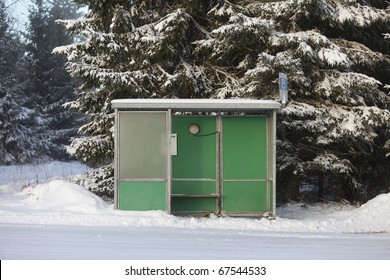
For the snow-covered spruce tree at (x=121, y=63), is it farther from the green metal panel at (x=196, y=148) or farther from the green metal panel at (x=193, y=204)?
the green metal panel at (x=193, y=204)

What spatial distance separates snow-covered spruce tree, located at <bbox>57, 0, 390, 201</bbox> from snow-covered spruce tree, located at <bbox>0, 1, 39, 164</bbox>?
59.0ft

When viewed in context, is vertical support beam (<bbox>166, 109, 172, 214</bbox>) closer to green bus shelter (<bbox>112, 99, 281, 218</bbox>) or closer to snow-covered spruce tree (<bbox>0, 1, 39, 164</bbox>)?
green bus shelter (<bbox>112, 99, 281, 218</bbox>)

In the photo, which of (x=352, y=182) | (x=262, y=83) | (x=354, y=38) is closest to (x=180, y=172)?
(x=262, y=83)

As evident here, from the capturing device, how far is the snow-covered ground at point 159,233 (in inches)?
351

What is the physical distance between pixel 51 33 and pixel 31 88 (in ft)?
17.4

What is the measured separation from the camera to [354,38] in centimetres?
1903

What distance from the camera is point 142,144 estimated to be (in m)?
13.1

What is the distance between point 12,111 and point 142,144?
23.7m

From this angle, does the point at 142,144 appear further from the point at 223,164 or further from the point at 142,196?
the point at 223,164

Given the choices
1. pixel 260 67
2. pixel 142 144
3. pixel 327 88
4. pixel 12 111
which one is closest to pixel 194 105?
pixel 142 144

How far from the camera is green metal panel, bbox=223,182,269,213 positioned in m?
13.8

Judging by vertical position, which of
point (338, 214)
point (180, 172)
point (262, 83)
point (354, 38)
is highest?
point (354, 38)

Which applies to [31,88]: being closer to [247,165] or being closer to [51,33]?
[51,33]

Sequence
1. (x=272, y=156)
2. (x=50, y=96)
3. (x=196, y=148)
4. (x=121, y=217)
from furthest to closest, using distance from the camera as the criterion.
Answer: (x=50, y=96) < (x=196, y=148) < (x=272, y=156) < (x=121, y=217)
